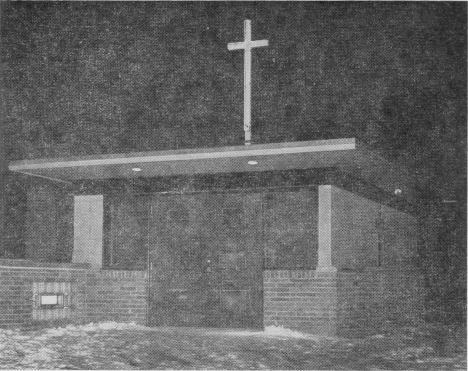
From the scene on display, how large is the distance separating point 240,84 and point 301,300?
5.62 meters

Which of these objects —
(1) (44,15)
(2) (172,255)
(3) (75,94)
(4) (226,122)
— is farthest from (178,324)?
(1) (44,15)

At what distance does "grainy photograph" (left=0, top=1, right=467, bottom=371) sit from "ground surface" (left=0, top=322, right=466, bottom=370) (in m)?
0.06

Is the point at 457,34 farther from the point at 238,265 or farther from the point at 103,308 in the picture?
the point at 103,308

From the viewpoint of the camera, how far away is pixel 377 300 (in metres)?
14.0

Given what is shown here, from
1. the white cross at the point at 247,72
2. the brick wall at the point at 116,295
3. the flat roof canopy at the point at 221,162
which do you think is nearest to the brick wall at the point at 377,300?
the flat roof canopy at the point at 221,162

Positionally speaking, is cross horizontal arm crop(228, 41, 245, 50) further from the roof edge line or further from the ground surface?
the ground surface

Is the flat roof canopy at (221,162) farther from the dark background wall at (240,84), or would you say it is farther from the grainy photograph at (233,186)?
→ the dark background wall at (240,84)

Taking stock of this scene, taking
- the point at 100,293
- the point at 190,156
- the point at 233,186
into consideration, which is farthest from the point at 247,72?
the point at 100,293

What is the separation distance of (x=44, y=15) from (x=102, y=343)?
9.00 metres

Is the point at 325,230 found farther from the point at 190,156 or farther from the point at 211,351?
the point at 211,351

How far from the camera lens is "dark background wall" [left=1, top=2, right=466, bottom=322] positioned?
15516mm

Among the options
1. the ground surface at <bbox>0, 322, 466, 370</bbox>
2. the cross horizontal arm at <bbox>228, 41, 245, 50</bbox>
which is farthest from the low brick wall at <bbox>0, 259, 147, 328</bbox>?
the cross horizontal arm at <bbox>228, 41, 245, 50</bbox>

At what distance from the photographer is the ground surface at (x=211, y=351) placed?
9016 millimetres

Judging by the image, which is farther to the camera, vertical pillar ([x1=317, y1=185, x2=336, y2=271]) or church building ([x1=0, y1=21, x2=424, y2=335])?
vertical pillar ([x1=317, y1=185, x2=336, y2=271])
